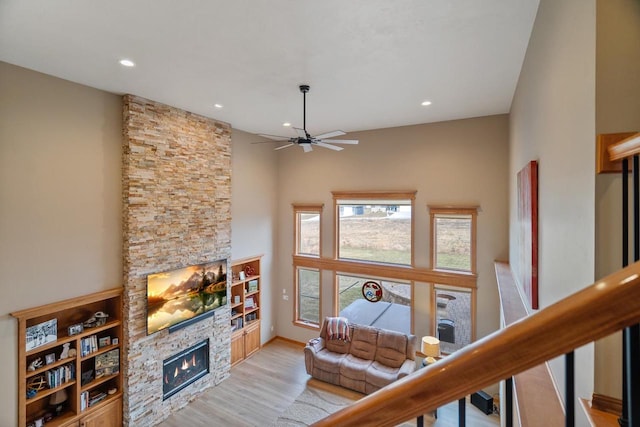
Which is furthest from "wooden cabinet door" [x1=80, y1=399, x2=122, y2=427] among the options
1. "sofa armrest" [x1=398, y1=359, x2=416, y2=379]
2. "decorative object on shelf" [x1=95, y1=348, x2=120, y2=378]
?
"sofa armrest" [x1=398, y1=359, x2=416, y2=379]

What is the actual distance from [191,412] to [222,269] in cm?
260

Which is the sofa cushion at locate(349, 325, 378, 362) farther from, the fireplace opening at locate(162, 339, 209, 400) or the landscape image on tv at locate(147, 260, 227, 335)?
the fireplace opening at locate(162, 339, 209, 400)

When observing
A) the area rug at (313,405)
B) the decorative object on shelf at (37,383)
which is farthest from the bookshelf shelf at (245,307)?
the decorative object on shelf at (37,383)

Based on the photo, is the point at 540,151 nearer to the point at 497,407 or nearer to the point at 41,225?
the point at 497,407

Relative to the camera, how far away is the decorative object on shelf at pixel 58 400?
3980mm

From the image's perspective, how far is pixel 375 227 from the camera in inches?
272

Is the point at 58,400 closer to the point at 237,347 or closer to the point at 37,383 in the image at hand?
the point at 37,383

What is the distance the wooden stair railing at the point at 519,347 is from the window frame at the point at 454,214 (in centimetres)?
576

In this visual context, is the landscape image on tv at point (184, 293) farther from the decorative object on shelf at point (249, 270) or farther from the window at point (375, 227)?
the window at point (375, 227)

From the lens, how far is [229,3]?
2443mm

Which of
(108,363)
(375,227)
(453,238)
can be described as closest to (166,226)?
(108,363)

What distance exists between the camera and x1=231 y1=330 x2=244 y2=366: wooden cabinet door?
6.66m

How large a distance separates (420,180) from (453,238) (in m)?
1.40

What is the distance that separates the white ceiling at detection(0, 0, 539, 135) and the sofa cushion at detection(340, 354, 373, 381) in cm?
504
